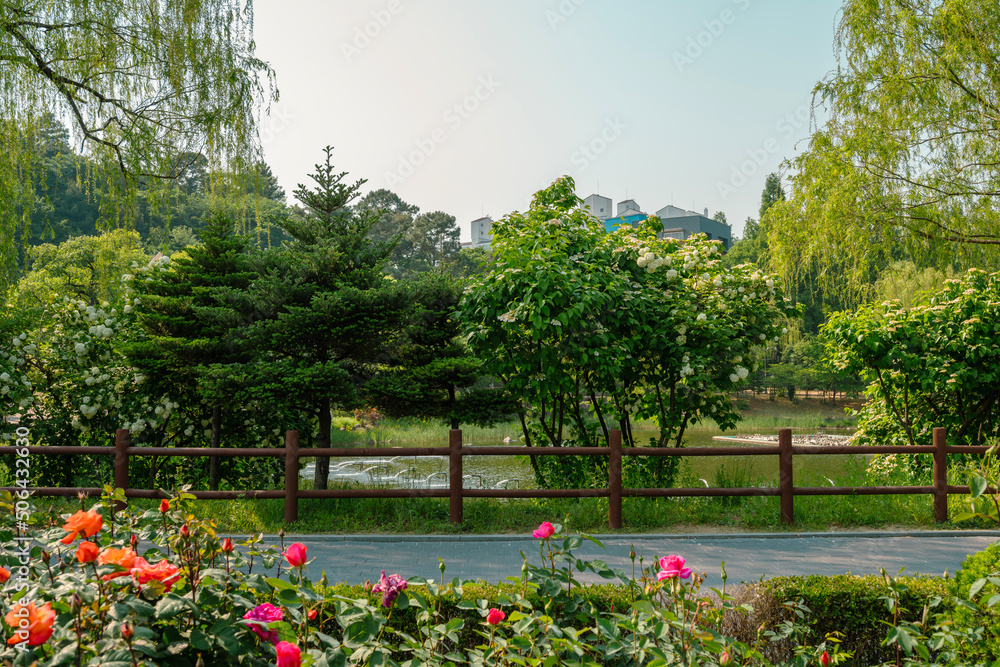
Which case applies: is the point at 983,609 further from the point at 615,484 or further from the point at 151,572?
the point at 615,484

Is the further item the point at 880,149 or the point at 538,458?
the point at 880,149

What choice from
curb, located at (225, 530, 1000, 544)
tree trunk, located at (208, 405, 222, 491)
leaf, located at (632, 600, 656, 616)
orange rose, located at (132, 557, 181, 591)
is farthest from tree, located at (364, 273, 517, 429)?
orange rose, located at (132, 557, 181, 591)

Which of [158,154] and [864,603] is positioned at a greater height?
[158,154]

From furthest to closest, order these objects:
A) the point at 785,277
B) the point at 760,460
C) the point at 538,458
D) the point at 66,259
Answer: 1. the point at 66,259
2. the point at 760,460
3. the point at 785,277
4. the point at 538,458

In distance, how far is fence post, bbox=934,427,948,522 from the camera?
7.35 meters

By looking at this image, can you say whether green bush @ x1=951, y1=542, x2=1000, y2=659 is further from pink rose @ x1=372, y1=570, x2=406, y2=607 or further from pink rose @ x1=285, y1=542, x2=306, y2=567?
pink rose @ x1=285, y1=542, x2=306, y2=567

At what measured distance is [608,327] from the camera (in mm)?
8203

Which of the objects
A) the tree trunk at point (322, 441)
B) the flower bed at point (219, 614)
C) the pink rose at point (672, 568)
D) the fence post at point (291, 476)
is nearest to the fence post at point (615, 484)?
the fence post at point (291, 476)

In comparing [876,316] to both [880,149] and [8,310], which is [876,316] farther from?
[8,310]

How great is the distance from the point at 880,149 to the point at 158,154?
10101 millimetres

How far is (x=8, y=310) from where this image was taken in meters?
9.29

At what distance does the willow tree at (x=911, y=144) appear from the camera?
9844 mm

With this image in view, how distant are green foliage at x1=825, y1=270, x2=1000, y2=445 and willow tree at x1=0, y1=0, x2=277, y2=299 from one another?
826 centimetres

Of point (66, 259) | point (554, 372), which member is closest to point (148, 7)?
point (554, 372)
